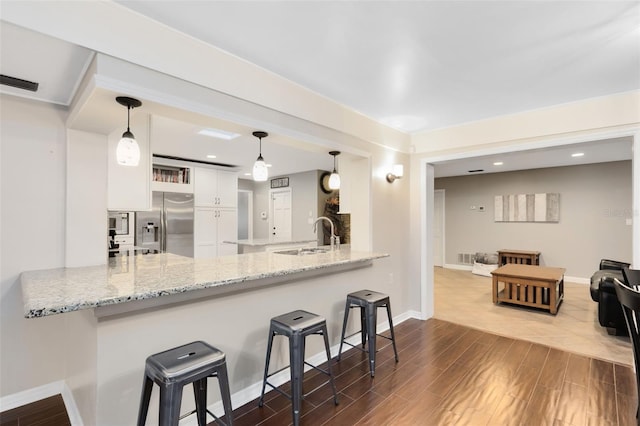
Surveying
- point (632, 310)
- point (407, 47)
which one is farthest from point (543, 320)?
point (407, 47)

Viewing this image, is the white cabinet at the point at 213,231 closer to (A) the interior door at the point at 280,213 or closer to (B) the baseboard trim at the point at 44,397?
(A) the interior door at the point at 280,213

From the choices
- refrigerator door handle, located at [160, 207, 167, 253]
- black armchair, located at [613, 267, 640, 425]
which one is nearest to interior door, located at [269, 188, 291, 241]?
refrigerator door handle, located at [160, 207, 167, 253]

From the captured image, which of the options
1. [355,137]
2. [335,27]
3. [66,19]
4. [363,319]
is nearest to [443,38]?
[335,27]

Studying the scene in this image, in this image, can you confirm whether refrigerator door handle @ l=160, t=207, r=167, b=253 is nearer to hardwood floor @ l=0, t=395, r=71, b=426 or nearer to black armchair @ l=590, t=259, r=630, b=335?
hardwood floor @ l=0, t=395, r=71, b=426

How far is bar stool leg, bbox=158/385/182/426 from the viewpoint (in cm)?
138

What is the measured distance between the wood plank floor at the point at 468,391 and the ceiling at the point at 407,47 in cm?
214

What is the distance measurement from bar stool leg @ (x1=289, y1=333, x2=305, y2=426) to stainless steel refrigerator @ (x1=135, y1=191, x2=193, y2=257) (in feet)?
13.7

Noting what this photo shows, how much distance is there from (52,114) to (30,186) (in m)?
0.54

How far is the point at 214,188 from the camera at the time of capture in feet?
20.5

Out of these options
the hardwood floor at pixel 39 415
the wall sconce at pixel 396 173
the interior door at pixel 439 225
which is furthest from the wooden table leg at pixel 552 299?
the hardwood floor at pixel 39 415

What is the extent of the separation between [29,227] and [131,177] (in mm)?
712

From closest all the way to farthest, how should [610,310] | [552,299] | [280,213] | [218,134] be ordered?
[610,310]
[218,134]
[552,299]
[280,213]

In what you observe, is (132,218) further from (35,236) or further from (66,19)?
(66,19)

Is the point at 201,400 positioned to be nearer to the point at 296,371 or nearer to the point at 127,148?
the point at 296,371
